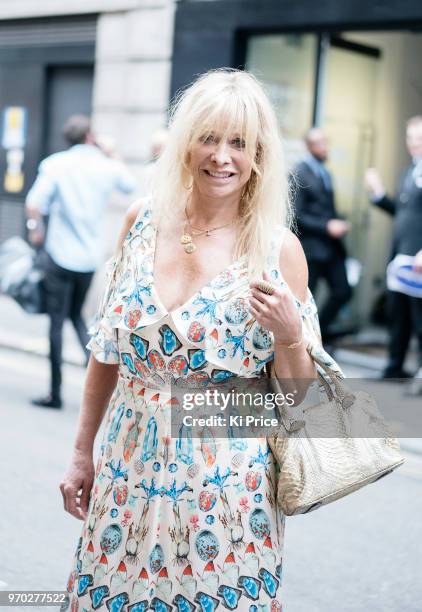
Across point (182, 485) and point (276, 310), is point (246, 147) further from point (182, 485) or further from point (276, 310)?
point (182, 485)

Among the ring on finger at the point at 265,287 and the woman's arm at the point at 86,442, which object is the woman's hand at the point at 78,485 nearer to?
the woman's arm at the point at 86,442

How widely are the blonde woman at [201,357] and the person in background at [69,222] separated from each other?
4972 millimetres

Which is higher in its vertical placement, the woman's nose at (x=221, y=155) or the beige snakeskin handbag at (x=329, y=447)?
the woman's nose at (x=221, y=155)

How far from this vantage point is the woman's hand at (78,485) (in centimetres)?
266

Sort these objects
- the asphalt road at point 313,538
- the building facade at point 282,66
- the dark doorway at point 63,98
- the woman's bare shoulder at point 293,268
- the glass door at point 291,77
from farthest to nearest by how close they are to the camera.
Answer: the dark doorway at point 63,98
the glass door at point 291,77
the building facade at point 282,66
the asphalt road at point 313,538
the woman's bare shoulder at point 293,268

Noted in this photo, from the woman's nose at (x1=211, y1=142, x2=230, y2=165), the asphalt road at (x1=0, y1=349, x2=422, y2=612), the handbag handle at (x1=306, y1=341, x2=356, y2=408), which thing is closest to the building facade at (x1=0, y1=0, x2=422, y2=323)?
the asphalt road at (x1=0, y1=349, x2=422, y2=612)

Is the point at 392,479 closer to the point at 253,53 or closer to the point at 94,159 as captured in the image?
the point at 94,159

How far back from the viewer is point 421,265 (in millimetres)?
7566

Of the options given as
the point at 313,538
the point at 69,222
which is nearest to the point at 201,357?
the point at 313,538

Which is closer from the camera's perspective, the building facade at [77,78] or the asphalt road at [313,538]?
the asphalt road at [313,538]

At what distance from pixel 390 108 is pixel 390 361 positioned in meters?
3.56

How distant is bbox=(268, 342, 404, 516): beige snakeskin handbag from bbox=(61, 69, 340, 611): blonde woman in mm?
60

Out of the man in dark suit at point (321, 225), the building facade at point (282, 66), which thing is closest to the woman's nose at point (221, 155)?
the man in dark suit at point (321, 225)

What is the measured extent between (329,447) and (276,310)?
0.33m
